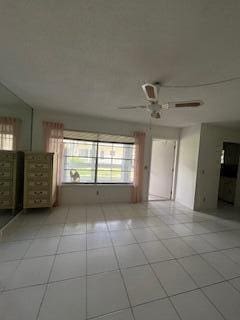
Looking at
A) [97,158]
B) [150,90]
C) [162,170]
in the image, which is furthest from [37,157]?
[162,170]

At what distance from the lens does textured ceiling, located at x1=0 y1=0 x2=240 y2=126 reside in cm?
107

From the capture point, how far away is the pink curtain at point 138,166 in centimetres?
458

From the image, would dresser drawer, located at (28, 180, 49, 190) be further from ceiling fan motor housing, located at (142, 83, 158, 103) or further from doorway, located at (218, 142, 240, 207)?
doorway, located at (218, 142, 240, 207)

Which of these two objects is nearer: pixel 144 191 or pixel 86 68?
pixel 86 68

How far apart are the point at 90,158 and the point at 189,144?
284 cm

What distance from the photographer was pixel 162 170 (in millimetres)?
5441

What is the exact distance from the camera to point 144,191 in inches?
194

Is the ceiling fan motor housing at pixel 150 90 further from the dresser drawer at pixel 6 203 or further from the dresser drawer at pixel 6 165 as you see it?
the dresser drawer at pixel 6 203

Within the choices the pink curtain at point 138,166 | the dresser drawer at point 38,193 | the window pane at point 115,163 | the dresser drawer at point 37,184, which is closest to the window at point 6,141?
the dresser drawer at point 37,184

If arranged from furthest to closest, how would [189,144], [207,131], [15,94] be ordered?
[189,144]
[207,131]
[15,94]

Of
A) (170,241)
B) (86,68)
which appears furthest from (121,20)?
(170,241)

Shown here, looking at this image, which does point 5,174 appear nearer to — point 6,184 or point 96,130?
point 6,184

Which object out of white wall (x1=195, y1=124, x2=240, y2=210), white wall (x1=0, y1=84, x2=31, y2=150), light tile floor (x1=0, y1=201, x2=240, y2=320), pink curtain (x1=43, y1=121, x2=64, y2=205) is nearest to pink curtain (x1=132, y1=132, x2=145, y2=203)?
light tile floor (x1=0, y1=201, x2=240, y2=320)

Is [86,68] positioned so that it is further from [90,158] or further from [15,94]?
[90,158]
